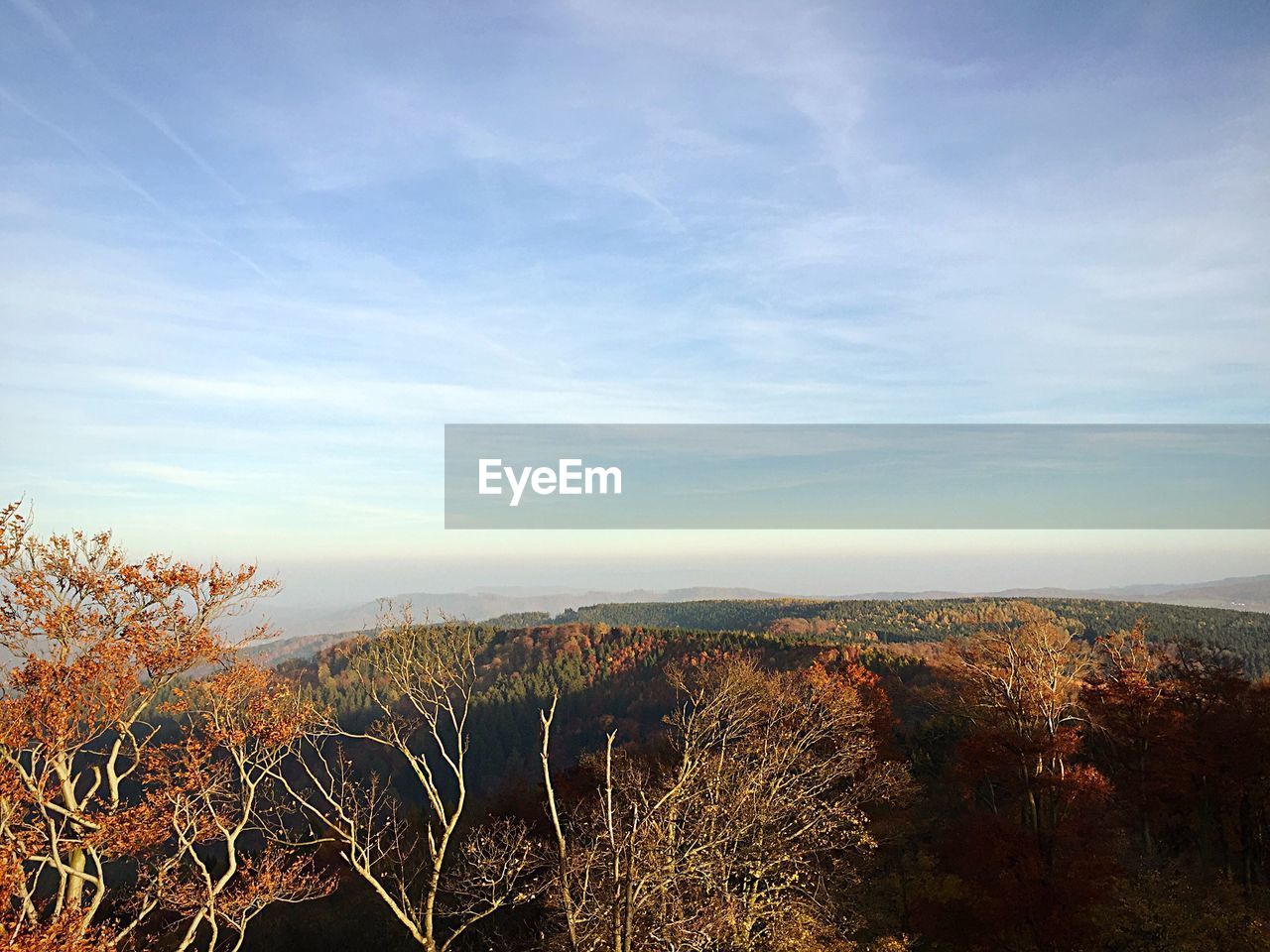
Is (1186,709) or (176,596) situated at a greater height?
(176,596)

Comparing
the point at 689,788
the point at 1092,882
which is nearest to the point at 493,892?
the point at 689,788

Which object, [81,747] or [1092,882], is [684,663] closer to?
[1092,882]

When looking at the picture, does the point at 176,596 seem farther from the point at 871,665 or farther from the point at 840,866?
the point at 871,665

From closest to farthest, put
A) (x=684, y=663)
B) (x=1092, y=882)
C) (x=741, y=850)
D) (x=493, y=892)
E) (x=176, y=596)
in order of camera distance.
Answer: (x=176, y=596)
(x=493, y=892)
(x=741, y=850)
(x=1092, y=882)
(x=684, y=663)

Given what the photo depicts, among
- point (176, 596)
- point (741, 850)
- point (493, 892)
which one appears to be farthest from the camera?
point (741, 850)

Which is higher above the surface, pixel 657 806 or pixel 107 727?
pixel 107 727

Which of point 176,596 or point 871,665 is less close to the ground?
point 176,596

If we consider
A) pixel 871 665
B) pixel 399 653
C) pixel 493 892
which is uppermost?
pixel 399 653

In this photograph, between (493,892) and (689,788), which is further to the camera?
(689,788)

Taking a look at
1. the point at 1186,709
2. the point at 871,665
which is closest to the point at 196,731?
the point at 1186,709
